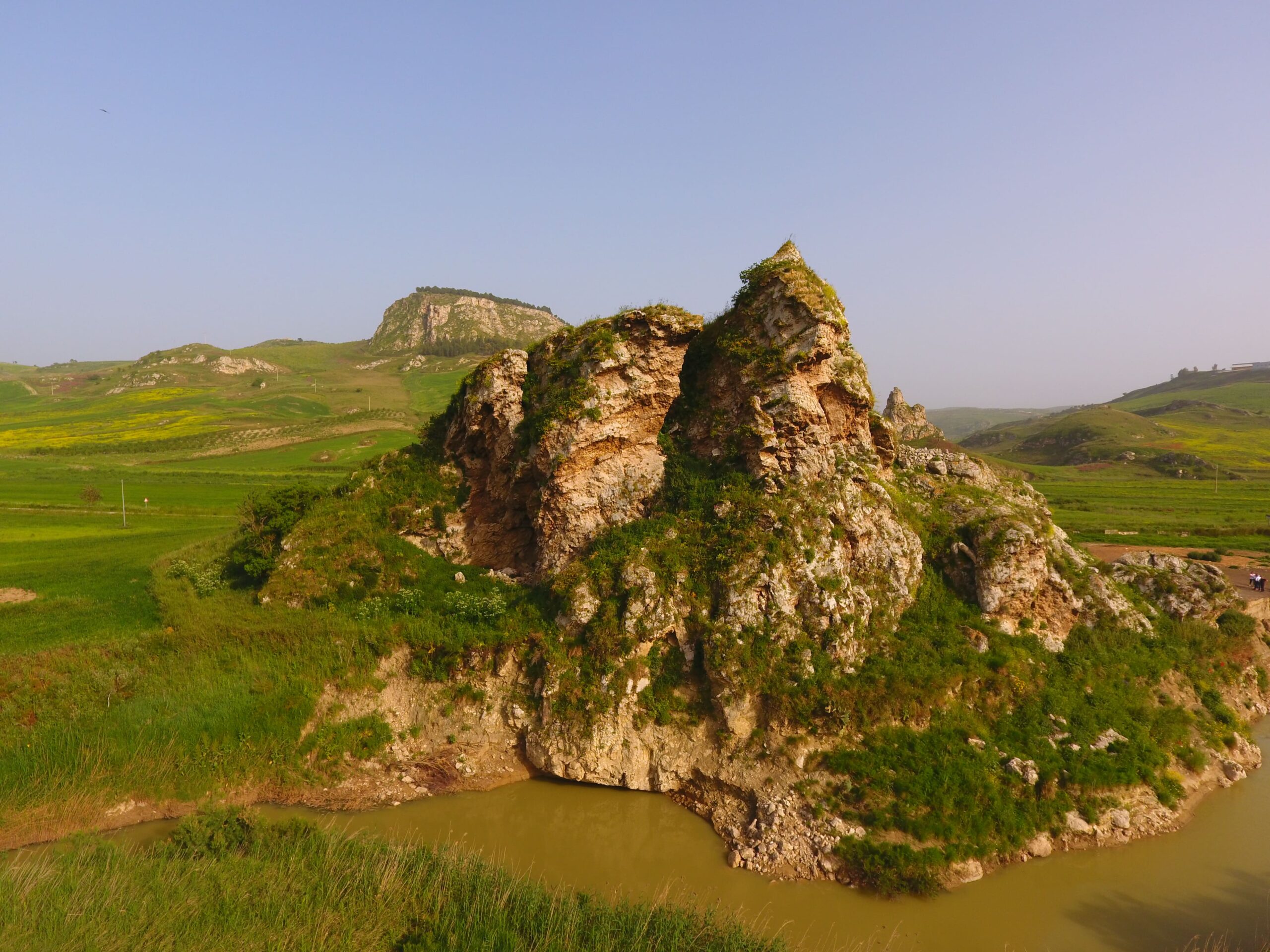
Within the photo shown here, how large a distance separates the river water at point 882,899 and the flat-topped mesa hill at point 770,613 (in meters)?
0.55

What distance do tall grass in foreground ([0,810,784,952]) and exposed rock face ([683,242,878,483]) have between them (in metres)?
13.4

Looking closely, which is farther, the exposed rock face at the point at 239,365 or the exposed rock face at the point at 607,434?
the exposed rock face at the point at 239,365

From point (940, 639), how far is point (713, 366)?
11.8 m

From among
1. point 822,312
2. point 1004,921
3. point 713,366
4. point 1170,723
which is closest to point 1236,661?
point 1170,723

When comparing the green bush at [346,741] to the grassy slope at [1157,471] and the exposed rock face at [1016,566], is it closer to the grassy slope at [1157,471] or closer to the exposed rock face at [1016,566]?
the exposed rock face at [1016,566]

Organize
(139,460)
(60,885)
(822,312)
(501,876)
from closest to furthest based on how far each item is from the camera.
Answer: (60,885)
(501,876)
(822,312)
(139,460)

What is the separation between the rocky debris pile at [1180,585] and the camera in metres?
23.8

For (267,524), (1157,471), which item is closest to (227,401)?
(267,524)

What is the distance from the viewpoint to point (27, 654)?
19.3 metres

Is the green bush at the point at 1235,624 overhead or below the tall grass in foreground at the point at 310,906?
overhead

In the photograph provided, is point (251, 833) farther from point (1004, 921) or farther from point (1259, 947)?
point (1259, 947)

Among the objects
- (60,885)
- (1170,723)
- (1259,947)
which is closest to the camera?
(60,885)

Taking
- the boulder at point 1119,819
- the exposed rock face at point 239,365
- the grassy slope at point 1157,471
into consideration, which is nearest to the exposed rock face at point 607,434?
the boulder at point 1119,819

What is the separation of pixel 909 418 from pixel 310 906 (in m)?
78.9
